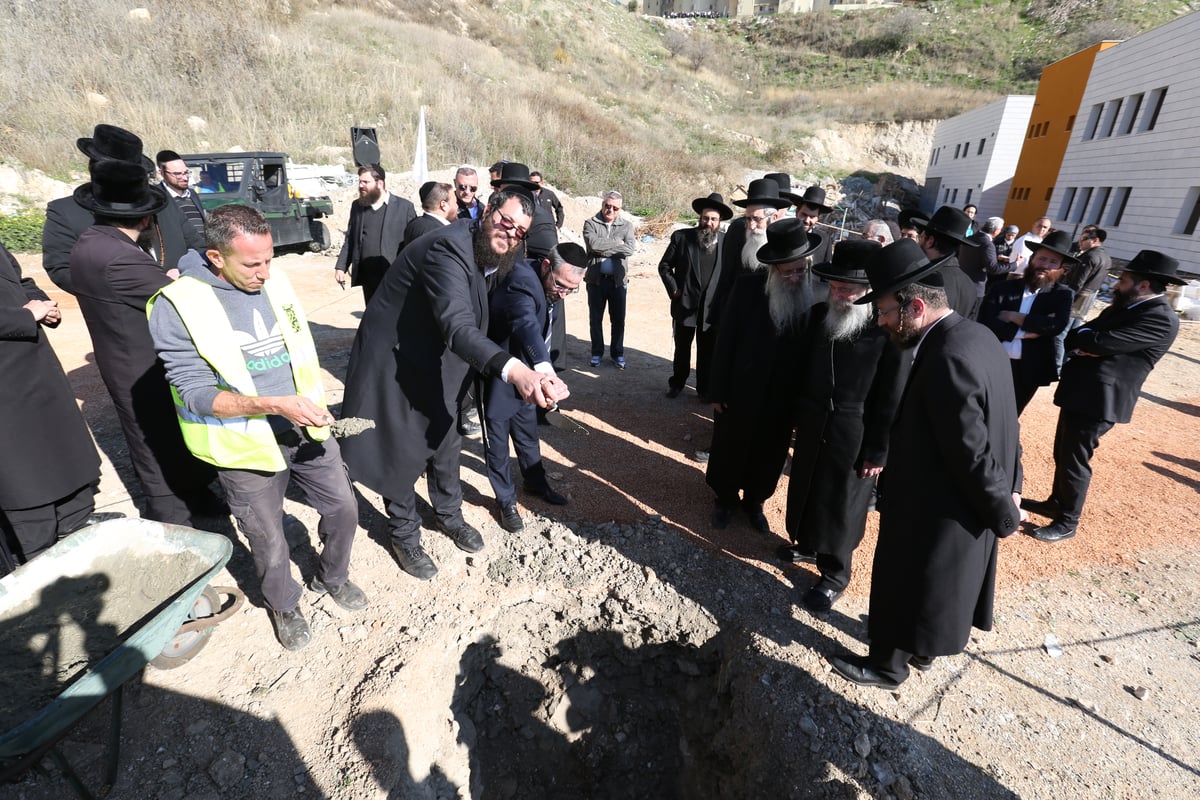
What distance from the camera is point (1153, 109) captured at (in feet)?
51.6

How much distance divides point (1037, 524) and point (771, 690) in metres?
3.03

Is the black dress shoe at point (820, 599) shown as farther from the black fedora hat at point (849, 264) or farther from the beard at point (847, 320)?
the black fedora hat at point (849, 264)

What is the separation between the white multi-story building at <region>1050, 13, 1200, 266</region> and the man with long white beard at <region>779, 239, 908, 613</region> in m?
16.5

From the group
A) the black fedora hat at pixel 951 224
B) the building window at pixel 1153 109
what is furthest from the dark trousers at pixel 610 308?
the building window at pixel 1153 109

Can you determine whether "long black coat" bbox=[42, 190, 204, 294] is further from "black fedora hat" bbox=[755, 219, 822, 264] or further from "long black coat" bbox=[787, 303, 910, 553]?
"long black coat" bbox=[787, 303, 910, 553]

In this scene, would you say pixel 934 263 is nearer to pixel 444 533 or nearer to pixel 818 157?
pixel 444 533

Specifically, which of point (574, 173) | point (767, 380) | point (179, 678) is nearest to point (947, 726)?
point (767, 380)

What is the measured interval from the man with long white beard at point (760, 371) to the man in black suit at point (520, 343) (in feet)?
3.81

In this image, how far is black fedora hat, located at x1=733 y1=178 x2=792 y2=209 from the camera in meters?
4.64

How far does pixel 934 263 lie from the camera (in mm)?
2297

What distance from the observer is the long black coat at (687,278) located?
19.2 ft

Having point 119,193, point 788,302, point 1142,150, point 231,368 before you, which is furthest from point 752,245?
point 1142,150

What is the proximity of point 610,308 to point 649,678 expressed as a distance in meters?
4.46

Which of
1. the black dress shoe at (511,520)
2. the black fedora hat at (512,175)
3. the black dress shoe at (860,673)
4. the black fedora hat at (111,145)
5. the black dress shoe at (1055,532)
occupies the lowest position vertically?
the black dress shoe at (1055,532)
